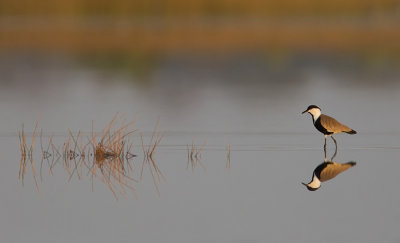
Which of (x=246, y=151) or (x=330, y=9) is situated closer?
(x=246, y=151)

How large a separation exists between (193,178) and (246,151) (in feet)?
6.69

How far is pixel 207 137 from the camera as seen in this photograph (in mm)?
13477

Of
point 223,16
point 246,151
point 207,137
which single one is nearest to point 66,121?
point 207,137

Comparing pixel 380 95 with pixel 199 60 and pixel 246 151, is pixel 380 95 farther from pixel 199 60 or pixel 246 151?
pixel 199 60

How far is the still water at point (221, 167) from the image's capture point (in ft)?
26.3

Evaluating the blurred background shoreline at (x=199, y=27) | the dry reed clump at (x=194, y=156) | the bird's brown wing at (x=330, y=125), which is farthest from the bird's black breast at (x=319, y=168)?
the blurred background shoreline at (x=199, y=27)

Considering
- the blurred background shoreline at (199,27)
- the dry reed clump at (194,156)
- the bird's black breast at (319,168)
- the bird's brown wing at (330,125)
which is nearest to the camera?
the bird's black breast at (319,168)

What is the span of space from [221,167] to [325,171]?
1.11 meters

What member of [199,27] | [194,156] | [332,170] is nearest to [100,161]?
[194,156]

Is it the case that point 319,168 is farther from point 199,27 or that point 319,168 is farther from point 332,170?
point 199,27

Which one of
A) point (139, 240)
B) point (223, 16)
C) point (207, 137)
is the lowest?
point (139, 240)

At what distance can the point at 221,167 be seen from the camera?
10766 millimetres

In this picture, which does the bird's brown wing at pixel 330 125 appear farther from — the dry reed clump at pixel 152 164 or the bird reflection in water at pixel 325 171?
the dry reed clump at pixel 152 164

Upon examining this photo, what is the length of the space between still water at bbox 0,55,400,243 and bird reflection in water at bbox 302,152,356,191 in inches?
3.9
